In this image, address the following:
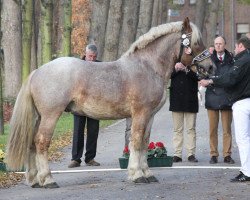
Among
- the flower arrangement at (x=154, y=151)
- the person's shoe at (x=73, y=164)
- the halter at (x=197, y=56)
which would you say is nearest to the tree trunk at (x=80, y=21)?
the person's shoe at (x=73, y=164)

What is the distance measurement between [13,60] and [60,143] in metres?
12.8

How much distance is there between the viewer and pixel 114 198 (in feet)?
45.7

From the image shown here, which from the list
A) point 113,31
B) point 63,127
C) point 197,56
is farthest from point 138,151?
point 113,31

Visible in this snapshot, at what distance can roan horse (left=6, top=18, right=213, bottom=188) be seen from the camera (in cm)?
1555

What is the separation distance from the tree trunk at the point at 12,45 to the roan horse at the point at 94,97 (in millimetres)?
17772

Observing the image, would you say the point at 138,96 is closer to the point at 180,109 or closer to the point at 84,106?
the point at 84,106

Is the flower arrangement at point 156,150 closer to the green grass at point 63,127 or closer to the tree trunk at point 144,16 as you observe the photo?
the green grass at point 63,127

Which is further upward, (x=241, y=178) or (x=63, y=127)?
(x=63, y=127)

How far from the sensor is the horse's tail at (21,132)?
15.6 metres

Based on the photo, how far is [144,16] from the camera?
45250 mm

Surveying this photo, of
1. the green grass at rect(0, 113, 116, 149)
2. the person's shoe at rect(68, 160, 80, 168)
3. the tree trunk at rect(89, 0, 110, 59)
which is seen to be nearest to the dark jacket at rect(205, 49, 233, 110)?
the person's shoe at rect(68, 160, 80, 168)

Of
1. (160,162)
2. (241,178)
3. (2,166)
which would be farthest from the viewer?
(160,162)

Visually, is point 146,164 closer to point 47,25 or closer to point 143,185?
point 143,185

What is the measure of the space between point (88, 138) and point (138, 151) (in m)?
3.34
